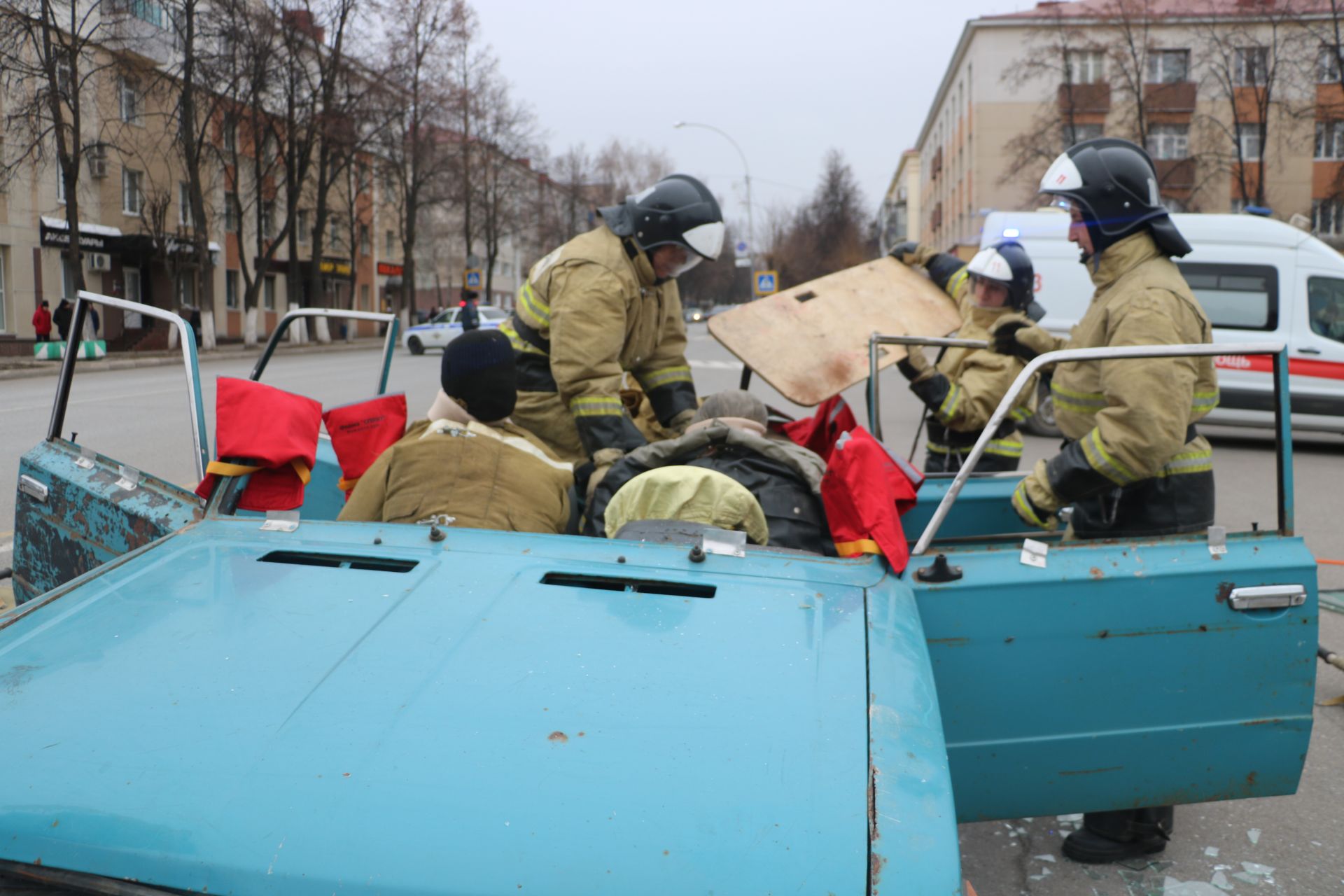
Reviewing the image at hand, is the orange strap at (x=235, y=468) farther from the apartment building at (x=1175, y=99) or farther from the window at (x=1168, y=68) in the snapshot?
the window at (x=1168, y=68)

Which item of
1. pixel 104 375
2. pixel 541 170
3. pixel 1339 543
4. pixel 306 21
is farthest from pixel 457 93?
pixel 1339 543

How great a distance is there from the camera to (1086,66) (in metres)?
42.8

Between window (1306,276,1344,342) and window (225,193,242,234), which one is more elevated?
window (225,193,242,234)

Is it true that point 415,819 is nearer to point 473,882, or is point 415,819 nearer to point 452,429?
point 473,882

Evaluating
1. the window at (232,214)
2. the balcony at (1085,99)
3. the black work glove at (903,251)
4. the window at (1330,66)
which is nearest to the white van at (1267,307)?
the black work glove at (903,251)

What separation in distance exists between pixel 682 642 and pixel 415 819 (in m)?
0.61

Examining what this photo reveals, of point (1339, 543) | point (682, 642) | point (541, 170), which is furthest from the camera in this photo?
point (541, 170)

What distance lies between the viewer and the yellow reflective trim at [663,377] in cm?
435

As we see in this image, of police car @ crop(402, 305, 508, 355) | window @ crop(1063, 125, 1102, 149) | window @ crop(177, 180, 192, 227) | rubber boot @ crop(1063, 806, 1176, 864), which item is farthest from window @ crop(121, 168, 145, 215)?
rubber boot @ crop(1063, 806, 1176, 864)

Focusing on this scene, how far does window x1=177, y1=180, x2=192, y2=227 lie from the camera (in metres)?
32.7

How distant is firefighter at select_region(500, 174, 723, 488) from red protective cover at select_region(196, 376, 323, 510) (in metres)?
0.88

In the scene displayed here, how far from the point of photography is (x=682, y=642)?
192 centimetres

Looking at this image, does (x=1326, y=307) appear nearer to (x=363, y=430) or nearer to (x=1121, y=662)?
(x=1121, y=662)

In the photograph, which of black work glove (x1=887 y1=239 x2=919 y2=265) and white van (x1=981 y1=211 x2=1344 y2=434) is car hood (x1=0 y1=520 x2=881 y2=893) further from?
white van (x1=981 y1=211 x2=1344 y2=434)
